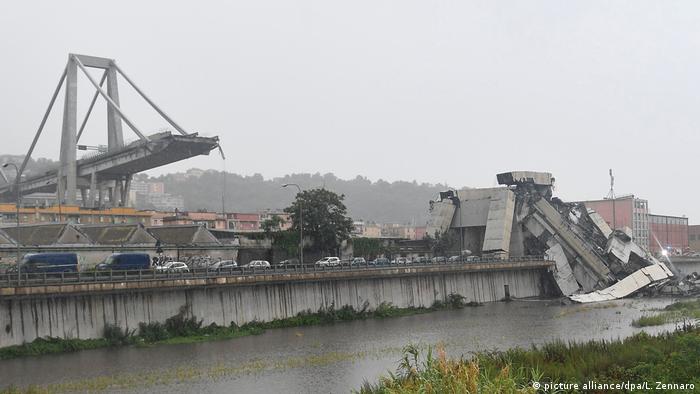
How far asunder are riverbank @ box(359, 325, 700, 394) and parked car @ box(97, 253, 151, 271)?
3068cm

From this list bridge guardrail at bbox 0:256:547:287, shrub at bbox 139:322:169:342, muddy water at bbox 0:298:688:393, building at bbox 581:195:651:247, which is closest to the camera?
muddy water at bbox 0:298:688:393

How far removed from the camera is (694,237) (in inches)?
6614

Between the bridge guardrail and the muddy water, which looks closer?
the muddy water

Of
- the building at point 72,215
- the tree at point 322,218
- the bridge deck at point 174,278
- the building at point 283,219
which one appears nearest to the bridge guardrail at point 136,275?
the bridge deck at point 174,278

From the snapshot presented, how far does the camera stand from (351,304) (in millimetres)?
64438

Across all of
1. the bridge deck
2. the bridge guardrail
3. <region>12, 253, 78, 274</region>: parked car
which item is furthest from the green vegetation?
<region>12, 253, 78, 274</region>: parked car

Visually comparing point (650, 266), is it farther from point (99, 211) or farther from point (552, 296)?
point (99, 211)

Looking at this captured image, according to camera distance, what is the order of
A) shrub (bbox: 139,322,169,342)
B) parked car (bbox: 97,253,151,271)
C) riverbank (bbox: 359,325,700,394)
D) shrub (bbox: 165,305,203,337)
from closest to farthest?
riverbank (bbox: 359,325,700,394) → shrub (bbox: 139,322,169,342) → shrub (bbox: 165,305,203,337) → parked car (bbox: 97,253,151,271)

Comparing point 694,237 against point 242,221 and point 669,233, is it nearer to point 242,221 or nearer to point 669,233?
point 669,233

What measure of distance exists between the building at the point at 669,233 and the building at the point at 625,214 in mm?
6193

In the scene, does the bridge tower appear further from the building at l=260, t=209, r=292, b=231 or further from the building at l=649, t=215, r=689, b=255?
the building at l=649, t=215, r=689, b=255

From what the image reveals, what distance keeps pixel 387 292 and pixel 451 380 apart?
162ft

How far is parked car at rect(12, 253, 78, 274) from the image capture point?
50688 millimetres

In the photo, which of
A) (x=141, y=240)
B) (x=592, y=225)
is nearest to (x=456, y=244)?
(x=592, y=225)
